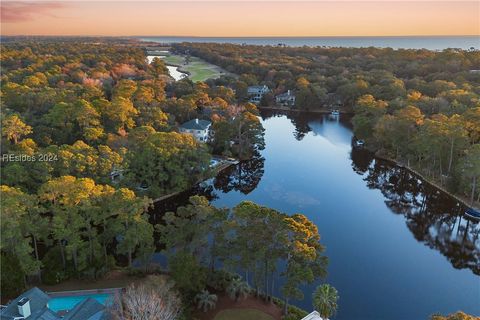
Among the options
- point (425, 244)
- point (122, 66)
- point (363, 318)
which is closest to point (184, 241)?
point (363, 318)

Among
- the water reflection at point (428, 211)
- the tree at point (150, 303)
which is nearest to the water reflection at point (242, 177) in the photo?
the water reflection at point (428, 211)

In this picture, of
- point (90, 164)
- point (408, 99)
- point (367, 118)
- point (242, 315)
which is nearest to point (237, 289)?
point (242, 315)

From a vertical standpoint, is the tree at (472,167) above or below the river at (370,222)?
above

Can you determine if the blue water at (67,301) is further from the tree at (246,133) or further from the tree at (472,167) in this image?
the tree at (472,167)

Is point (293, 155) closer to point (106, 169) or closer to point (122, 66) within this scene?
point (106, 169)

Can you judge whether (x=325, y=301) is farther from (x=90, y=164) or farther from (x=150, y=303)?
(x=90, y=164)

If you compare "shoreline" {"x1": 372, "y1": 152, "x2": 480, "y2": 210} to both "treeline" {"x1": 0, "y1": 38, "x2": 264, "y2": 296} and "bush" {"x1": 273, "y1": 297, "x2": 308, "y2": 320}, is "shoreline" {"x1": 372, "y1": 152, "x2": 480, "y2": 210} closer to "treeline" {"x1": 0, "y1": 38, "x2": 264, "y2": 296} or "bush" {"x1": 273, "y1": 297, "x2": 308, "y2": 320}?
"treeline" {"x1": 0, "y1": 38, "x2": 264, "y2": 296}

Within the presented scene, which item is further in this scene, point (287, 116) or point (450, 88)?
point (287, 116)
